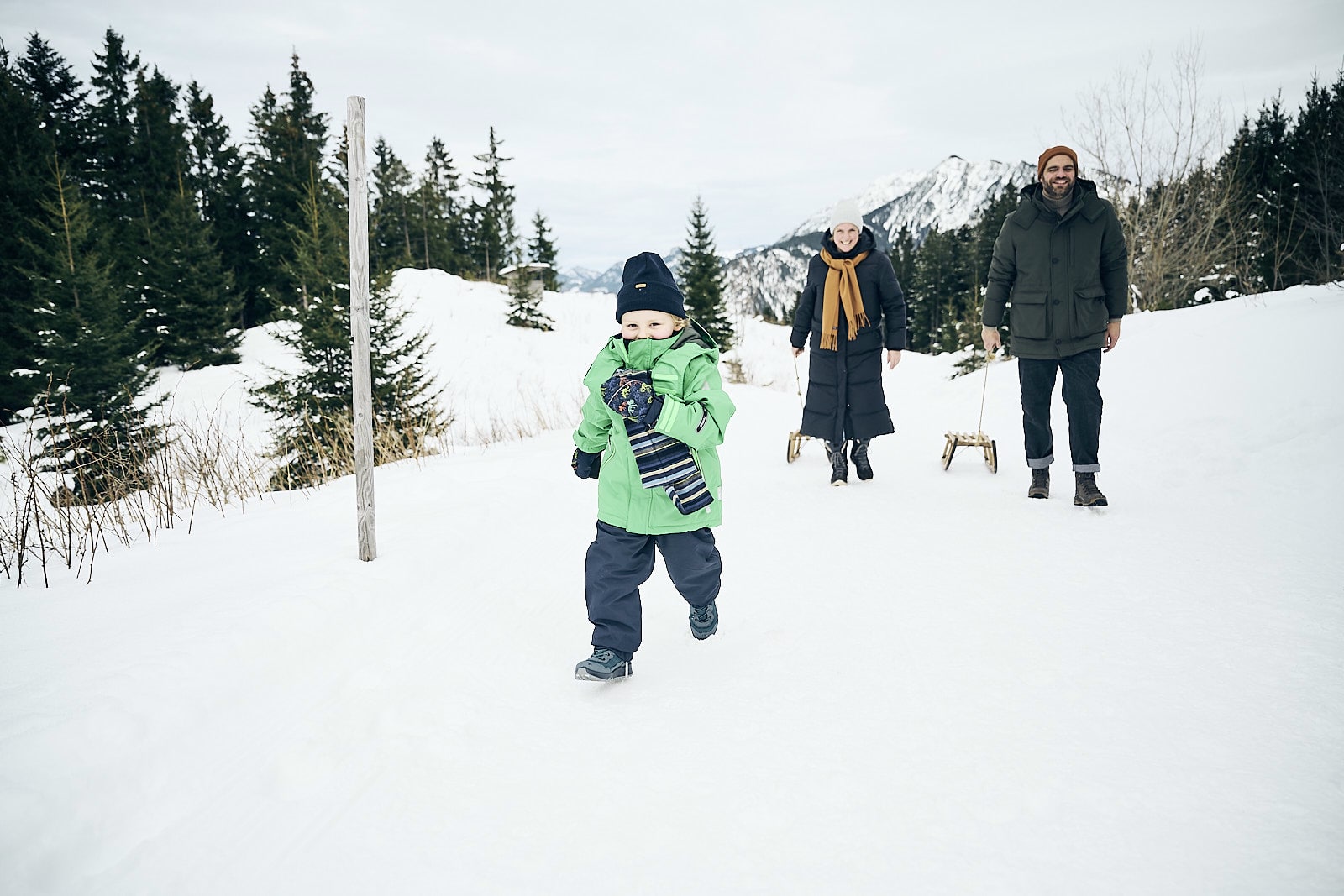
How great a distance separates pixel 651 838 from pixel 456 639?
146 centimetres

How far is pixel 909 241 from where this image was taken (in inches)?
2596

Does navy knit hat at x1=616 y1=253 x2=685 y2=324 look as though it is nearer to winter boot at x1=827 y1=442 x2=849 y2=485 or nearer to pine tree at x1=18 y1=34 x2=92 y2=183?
winter boot at x1=827 y1=442 x2=849 y2=485

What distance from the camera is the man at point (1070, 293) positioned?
439 centimetres

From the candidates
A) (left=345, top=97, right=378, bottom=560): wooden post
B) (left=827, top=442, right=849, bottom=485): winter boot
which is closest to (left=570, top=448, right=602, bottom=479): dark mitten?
(left=345, top=97, right=378, bottom=560): wooden post

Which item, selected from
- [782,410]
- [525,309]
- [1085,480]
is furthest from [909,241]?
[1085,480]

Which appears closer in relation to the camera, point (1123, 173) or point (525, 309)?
point (1123, 173)

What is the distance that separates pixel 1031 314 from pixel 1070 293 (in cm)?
26

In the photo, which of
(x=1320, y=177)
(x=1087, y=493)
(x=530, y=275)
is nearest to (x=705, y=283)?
(x=530, y=275)

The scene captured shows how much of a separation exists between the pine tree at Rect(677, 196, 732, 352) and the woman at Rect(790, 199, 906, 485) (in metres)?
22.4

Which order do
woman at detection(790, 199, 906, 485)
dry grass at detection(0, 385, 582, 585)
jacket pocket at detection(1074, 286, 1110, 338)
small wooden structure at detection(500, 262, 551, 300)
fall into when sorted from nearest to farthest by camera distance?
dry grass at detection(0, 385, 582, 585) < jacket pocket at detection(1074, 286, 1110, 338) < woman at detection(790, 199, 906, 485) < small wooden structure at detection(500, 262, 551, 300)

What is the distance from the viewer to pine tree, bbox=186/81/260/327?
29.7m

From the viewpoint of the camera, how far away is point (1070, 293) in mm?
4418

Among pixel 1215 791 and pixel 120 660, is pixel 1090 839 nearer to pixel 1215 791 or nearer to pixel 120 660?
pixel 1215 791

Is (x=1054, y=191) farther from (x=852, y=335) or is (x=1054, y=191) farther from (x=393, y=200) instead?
(x=393, y=200)
